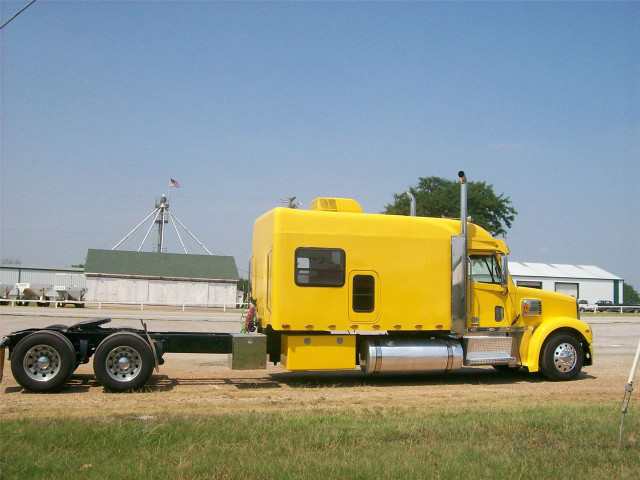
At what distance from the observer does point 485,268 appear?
539 inches

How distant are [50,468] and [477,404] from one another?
7000 mm

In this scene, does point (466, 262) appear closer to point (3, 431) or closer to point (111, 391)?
point (111, 391)

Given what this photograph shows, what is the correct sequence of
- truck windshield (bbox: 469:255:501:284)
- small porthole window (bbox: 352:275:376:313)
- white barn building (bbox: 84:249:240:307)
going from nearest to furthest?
small porthole window (bbox: 352:275:376:313) → truck windshield (bbox: 469:255:501:284) → white barn building (bbox: 84:249:240:307)

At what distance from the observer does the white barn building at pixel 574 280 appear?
236 ft

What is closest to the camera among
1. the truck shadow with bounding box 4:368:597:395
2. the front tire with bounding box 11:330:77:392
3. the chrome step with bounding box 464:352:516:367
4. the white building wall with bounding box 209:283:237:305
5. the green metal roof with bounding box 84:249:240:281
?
the front tire with bounding box 11:330:77:392

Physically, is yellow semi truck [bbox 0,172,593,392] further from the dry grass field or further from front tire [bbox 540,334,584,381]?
the dry grass field

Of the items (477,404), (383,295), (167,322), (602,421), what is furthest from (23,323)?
(602,421)

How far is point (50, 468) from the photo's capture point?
6113 millimetres

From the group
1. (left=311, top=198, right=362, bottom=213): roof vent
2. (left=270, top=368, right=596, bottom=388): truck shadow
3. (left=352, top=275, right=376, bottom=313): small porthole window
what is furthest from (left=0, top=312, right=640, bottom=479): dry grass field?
(left=311, top=198, right=362, bottom=213): roof vent

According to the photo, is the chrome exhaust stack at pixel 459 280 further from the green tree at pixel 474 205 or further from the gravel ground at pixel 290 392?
the green tree at pixel 474 205

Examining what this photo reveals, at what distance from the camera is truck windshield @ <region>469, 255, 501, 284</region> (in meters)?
13.6

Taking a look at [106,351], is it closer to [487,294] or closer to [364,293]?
[364,293]

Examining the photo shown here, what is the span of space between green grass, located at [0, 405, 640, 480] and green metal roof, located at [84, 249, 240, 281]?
172 feet

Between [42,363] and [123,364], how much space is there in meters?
1.34
